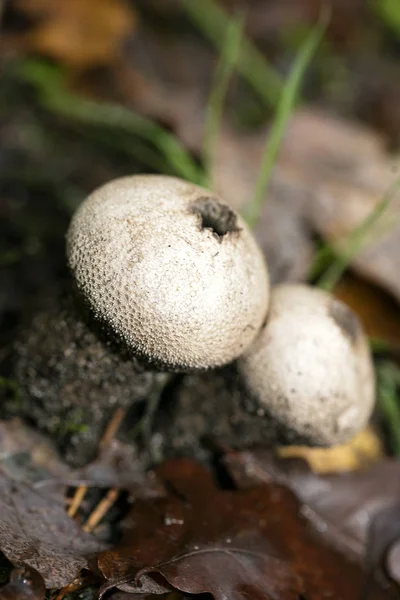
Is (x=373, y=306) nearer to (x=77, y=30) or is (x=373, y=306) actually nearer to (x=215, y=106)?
(x=215, y=106)

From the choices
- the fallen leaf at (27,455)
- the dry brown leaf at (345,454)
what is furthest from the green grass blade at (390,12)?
the fallen leaf at (27,455)

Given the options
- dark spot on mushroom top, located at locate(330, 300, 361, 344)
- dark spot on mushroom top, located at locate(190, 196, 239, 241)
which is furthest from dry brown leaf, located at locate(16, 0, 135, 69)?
dark spot on mushroom top, located at locate(330, 300, 361, 344)

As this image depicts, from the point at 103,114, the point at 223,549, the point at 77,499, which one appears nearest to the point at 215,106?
the point at 103,114

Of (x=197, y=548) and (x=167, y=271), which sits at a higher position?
(x=167, y=271)

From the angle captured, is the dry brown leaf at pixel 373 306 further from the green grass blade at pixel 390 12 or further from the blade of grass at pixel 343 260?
the green grass blade at pixel 390 12

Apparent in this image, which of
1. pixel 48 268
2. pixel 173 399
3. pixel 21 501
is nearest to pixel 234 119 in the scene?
pixel 48 268

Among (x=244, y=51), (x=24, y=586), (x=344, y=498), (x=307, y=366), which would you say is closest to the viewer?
(x=24, y=586)

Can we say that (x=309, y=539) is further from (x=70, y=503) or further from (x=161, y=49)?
(x=161, y=49)
